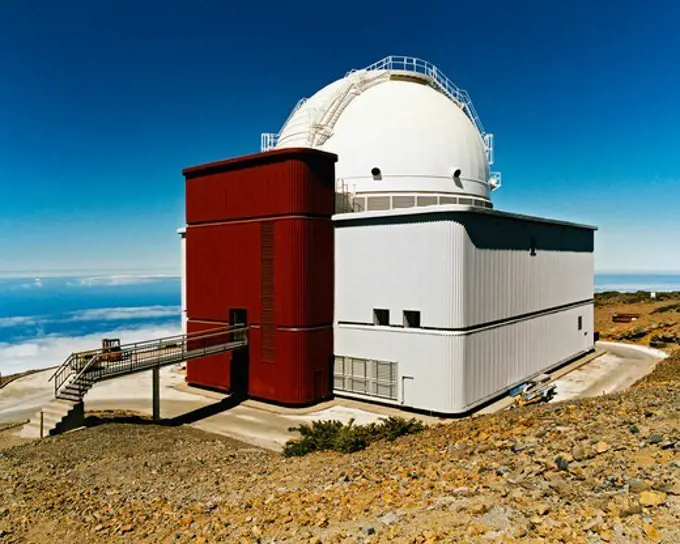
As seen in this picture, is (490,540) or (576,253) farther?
(576,253)

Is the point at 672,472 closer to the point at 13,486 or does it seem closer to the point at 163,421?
the point at 13,486

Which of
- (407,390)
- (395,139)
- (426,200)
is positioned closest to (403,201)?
(426,200)

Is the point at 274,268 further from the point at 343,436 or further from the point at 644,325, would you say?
the point at 644,325

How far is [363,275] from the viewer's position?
768 inches

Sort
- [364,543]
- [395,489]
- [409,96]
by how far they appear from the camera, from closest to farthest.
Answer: [364,543] → [395,489] → [409,96]

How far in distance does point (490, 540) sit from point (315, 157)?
51.3 feet

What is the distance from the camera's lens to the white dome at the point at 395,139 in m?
22.2

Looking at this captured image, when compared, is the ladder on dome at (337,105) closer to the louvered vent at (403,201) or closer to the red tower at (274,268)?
the red tower at (274,268)

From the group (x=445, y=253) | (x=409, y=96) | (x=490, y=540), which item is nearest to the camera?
(x=490, y=540)

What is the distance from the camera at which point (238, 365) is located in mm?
21125

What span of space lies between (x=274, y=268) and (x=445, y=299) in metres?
6.59

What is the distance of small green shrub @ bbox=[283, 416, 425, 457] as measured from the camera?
12172 millimetres

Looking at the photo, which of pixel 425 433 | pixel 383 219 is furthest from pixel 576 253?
pixel 425 433

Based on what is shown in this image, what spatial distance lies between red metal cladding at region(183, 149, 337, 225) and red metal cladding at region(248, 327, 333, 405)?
4.79 meters
